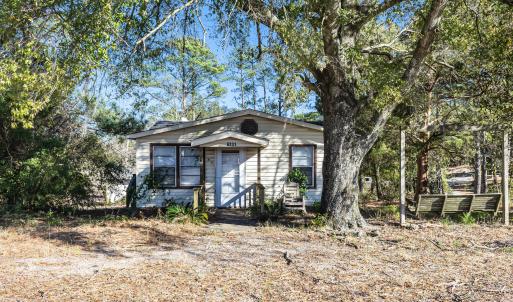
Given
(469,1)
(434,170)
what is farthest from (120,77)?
(434,170)

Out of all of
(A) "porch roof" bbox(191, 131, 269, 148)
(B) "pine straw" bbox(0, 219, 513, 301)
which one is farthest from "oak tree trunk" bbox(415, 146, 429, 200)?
(A) "porch roof" bbox(191, 131, 269, 148)

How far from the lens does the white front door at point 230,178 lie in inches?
572

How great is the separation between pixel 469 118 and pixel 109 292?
41.0 ft

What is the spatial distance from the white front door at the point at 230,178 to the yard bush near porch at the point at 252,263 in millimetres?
4299

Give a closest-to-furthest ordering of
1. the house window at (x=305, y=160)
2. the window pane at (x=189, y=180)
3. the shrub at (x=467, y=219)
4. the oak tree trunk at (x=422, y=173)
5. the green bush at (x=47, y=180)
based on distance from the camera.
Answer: the shrub at (x=467, y=219)
the green bush at (x=47, y=180)
the oak tree trunk at (x=422, y=173)
the window pane at (x=189, y=180)
the house window at (x=305, y=160)

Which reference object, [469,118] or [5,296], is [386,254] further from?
[469,118]

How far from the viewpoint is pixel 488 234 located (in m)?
8.99

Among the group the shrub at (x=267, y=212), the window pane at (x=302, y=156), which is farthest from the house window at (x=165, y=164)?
the window pane at (x=302, y=156)

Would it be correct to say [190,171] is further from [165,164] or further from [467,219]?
[467,219]

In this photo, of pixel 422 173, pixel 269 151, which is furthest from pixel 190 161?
pixel 422 173

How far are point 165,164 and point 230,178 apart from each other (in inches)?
91.3

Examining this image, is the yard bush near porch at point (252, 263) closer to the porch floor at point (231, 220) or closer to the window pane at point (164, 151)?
the porch floor at point (231, 220)

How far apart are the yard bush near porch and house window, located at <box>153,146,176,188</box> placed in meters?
4.27

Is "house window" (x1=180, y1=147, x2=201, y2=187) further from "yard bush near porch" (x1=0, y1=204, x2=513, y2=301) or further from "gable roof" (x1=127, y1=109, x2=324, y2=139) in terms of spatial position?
"yard bush near porch" (x1=0, y1=204, x2=513, y2=301)
